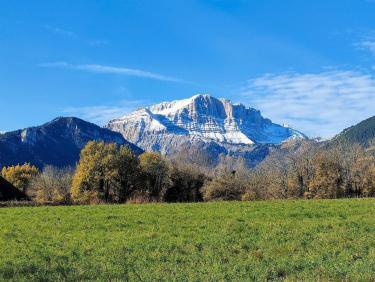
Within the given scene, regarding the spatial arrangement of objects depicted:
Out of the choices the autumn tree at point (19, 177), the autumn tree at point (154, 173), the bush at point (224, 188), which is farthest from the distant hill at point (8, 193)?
the autumn tree at point (19, 177)

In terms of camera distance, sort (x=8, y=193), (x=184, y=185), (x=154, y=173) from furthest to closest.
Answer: (x=184, y=185) < (x=154, y=173) < (x=8, y=193)

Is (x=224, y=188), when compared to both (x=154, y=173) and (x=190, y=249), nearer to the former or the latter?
A: (x=154, y=173)

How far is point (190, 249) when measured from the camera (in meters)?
19.5

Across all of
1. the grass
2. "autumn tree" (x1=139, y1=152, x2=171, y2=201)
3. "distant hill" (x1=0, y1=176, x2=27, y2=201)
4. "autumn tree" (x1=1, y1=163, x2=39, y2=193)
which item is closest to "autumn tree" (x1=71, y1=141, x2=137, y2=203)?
"autumn tree" (x1=139, y1=152, x2=171, y2=201)

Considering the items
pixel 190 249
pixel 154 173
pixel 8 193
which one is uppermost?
pixel 154 173

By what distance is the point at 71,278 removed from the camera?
14.8m

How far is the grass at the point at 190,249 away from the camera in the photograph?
15039 millimetres

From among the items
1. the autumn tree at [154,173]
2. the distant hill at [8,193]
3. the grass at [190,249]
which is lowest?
the grass at [190,249]

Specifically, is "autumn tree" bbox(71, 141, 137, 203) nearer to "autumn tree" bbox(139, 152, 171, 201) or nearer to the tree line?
the tree line

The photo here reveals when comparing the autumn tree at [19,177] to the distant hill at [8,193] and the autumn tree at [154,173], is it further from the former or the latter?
the distant hill at [8,193]

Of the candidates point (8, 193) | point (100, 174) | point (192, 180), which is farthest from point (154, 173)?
point (8, 193)

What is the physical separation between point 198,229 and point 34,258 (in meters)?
9.83

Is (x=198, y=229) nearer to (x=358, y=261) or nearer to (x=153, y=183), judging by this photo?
(x=358, y=261)

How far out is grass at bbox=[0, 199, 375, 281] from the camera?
49.3 feet
